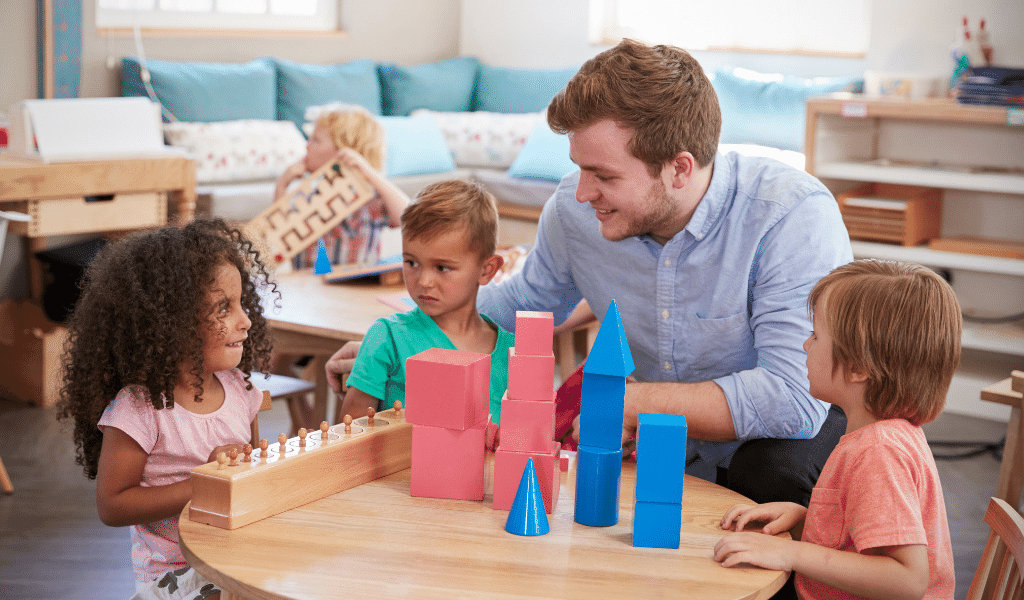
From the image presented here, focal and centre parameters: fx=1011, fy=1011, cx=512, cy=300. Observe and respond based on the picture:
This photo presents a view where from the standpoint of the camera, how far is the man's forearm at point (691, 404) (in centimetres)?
148

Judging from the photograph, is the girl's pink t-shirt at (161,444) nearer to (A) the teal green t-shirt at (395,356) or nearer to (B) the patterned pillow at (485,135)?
(A) the teal green t-shirt at (395,356)

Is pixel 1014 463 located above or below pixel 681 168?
below

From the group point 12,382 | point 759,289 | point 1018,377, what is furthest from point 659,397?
point 12,382

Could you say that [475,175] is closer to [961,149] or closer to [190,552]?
[961,149]

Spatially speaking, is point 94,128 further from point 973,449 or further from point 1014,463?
point 973,449

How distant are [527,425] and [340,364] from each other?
2.10 ft

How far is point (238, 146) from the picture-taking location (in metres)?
4.49

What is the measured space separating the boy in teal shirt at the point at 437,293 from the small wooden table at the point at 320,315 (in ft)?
1.45

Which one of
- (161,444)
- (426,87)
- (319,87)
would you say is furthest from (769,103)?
(161,444)

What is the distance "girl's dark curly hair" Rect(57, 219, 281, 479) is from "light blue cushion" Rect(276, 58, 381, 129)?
140 inches

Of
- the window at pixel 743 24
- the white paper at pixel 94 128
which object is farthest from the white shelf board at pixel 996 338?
the white paper at pixel 94 128

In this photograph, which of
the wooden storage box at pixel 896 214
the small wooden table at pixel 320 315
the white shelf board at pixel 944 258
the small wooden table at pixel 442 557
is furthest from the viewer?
the wooden storage box at pixel 896 214

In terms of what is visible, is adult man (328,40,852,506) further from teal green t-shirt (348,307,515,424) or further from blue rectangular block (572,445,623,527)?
blue rectangular block (572,445,623,527)

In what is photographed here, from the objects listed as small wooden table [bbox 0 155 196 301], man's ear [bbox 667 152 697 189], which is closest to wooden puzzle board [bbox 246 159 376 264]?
small wooden table [bbox 0 155 196 301]
